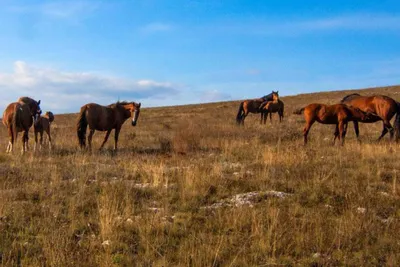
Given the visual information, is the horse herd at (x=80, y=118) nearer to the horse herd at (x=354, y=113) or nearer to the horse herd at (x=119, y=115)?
the horse herd at (x=119, y=115)

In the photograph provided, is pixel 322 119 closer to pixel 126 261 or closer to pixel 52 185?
pixel 52 185

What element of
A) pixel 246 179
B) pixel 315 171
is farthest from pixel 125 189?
pixel 315 171

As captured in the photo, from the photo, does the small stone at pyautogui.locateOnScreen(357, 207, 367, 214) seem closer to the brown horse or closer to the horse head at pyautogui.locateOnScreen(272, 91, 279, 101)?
the brown horse

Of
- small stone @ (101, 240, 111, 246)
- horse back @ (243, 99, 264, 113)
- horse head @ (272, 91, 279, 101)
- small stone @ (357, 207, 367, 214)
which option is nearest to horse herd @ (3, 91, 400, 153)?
small stone @ (357, 207, 367, 214)

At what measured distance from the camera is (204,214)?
6414mm

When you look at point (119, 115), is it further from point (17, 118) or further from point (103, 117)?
point (17, 118)

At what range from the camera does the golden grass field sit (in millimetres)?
4844

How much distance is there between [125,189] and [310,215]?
132 inches

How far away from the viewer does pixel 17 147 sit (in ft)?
49.7

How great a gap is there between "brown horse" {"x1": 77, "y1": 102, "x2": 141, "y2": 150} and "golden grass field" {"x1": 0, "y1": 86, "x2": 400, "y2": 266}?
3501 millimetres

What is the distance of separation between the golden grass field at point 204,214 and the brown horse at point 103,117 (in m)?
3.50

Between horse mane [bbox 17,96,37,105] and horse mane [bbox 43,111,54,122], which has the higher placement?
horse mane [bbox 17,96,37,105]

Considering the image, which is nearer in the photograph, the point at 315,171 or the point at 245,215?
the point at 245,215

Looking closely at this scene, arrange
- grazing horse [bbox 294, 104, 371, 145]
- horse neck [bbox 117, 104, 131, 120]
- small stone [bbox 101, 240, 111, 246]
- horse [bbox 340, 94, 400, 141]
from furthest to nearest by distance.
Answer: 1. horse neck [bbox 117, 104, 131, 120]
2. horse [bbox 340, 94, 400, 141]
3. grazing horse [bbox 294, 104, 371, 145]
4. small stone [bbox 101, 240, 111, 246]
